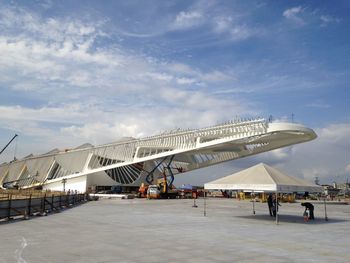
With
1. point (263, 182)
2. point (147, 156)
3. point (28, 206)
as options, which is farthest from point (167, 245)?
point (147, 156)

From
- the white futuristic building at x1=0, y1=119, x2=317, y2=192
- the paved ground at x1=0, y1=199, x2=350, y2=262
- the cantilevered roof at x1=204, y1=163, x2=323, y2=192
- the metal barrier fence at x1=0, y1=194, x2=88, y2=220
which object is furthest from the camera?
the white futuristic building at x1=0, y1=119, x2=317, y2=192

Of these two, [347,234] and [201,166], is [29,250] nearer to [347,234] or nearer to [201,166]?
[347,234]

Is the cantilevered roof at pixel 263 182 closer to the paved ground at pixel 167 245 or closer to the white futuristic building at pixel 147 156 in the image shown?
the paved ground at pixel 167 245

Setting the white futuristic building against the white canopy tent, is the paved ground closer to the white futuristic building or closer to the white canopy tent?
the white canopy tent

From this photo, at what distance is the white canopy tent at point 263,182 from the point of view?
61.7 feet

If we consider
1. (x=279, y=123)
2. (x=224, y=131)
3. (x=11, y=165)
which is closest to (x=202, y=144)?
(x=224, y=131)

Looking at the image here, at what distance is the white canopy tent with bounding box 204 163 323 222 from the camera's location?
18.8 m

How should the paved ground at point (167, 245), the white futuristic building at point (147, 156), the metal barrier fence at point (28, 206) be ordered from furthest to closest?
1. the white futuristic building at point (147, 156)
2. the metal barrier fence at point (28, 206)
3. the paved ground at point (167, 245)

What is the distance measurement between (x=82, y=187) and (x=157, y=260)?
69.5 meters

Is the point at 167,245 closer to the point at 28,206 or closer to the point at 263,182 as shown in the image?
the point at 263,182

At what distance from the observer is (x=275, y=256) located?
9.74 meters

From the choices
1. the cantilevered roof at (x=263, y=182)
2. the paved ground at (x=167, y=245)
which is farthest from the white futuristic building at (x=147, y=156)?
the paved ground at (x=167, y=245)

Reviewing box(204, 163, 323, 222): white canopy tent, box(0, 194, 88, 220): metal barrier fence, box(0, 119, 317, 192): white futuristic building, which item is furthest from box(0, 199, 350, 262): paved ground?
box(0, 119, 317, 192): white futuristic building

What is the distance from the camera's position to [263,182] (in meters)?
19.2
